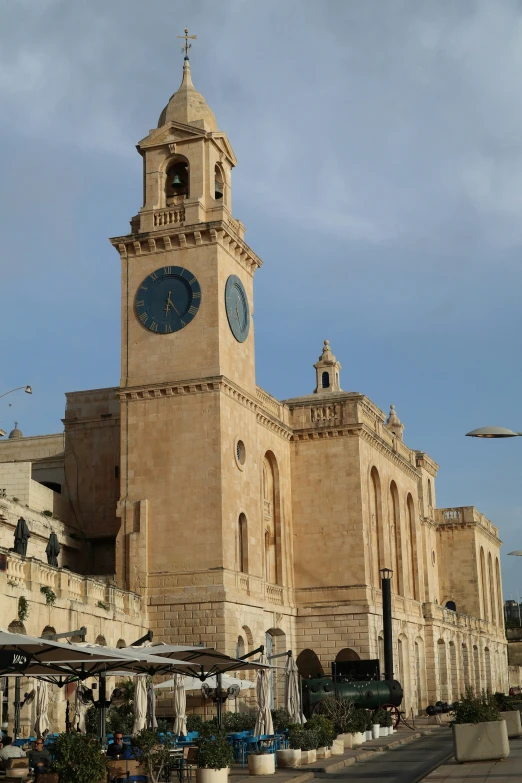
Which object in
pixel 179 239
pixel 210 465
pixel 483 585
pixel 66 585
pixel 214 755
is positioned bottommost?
pixel 214 755

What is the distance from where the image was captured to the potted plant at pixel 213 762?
20641 millimetres

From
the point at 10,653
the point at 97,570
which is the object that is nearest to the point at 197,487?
the point at 97,570

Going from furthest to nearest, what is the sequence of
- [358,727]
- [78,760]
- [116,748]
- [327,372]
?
[327,372]
[358,727]
[116,748]
[78,760]

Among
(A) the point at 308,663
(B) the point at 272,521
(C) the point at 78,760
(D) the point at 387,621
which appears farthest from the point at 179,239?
(C) the point at 78,760

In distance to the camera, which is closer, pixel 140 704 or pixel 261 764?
pixel 261 764

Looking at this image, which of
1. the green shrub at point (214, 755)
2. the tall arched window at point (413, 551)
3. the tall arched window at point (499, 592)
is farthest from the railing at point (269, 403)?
the tall arched window at point (499, 592)

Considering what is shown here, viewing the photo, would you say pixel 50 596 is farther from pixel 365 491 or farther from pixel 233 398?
pixel 365 491

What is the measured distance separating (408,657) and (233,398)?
797 inches

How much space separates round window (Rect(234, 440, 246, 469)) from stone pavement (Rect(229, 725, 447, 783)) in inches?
480

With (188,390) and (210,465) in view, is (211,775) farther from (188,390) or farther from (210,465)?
(188,390)

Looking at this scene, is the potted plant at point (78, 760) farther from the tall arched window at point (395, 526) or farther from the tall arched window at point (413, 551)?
the tall arched window at point (413, 551)

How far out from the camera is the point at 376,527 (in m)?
54.3

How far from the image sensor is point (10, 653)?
17141 millimetres

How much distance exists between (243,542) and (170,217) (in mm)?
13672
